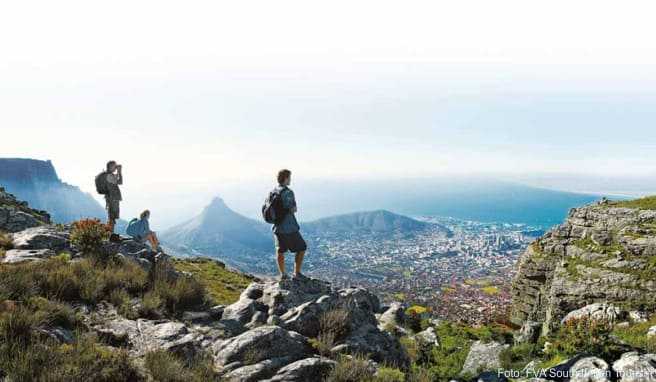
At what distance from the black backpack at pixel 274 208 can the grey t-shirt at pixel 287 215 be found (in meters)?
0.10

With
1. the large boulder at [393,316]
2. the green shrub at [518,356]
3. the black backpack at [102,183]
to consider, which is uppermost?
the black backpack at [102,183]

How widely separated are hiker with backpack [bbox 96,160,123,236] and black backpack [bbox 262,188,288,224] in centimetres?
950

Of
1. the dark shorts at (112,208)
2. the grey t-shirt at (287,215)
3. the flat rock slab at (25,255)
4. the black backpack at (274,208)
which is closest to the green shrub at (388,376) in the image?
the grey t-shirt at (287,215)

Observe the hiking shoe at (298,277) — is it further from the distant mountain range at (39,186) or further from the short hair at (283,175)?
the distant mountain range at (39,186)

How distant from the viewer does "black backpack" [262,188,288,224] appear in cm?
1238

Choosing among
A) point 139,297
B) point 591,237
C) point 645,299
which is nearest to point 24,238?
point 139,297

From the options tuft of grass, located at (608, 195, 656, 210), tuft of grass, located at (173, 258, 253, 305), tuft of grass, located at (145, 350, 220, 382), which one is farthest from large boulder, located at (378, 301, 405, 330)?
tuft of grass, located at (608, 195, 656, 210)

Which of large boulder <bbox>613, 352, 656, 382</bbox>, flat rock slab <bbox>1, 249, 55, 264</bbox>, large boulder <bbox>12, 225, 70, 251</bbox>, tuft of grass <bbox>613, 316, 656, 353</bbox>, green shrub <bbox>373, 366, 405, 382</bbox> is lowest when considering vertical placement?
tuft of grass <bbox>613, 316, 656, 353</bbox>

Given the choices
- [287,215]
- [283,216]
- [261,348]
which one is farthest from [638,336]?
[261,348]

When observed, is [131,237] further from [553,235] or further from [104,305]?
[553,235]

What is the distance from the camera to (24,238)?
15414mm

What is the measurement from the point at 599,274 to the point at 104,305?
24.6m

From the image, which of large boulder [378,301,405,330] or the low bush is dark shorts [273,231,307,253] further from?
large boulder [378,301,405,330]

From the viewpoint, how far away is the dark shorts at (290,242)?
41.5 feet
